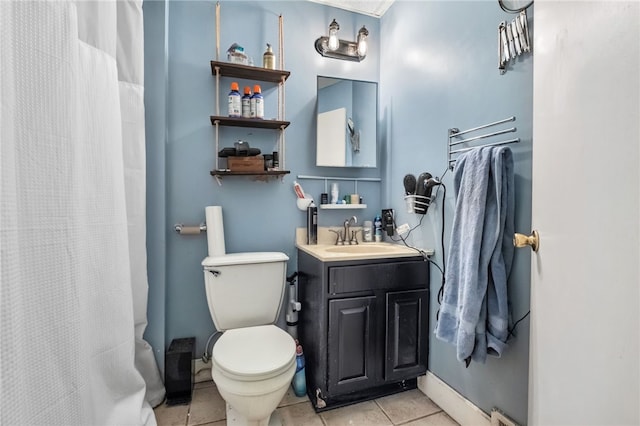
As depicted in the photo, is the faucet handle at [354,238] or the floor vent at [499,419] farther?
the faucet handle at [354,238]

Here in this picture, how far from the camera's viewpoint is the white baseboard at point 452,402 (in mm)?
1293

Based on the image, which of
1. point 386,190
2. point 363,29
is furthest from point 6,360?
point 363,29

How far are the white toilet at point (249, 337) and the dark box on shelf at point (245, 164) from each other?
0.52 meters

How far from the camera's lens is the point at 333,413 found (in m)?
1.48

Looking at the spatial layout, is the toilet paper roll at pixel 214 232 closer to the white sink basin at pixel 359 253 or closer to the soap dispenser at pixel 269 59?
the white sink basin at pixel 359 253

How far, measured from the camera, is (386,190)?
2.08 m

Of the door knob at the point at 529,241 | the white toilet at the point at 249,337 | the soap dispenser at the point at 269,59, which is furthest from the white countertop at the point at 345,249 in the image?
the soap dispenser at the point at 269,59

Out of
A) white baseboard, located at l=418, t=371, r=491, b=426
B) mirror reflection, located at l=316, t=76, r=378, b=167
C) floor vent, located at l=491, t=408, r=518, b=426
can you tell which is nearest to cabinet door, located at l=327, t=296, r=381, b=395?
white baseboard, located at l=418, t=371, r=491, b=426

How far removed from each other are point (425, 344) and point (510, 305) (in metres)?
0.62

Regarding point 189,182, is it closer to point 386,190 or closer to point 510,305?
point 386,190

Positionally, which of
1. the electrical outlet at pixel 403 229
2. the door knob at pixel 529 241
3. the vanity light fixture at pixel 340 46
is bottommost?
the electrical outlet at pixel 403 229

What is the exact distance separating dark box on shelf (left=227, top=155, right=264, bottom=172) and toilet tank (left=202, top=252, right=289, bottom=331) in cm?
52

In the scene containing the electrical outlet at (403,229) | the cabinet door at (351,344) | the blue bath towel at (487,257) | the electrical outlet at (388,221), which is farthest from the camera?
the electrical outlet at (388,221)

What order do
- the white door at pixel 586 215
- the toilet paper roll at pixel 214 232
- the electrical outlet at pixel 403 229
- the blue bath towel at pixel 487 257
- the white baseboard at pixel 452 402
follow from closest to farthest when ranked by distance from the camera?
the white door at pixel 586 215 → the blue bath towel at pixel 487 257 → the white baseboard at pixel 452 402 → the toilet paper roll at pixel 214 232 → the electrical outlet at pixel 403 229
